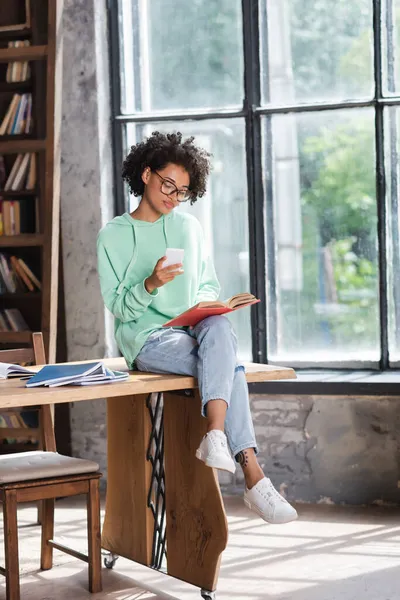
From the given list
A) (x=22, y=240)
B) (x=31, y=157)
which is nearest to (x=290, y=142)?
(x=31, y=157)

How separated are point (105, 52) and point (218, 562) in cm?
319

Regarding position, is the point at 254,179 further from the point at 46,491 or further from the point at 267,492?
the point at 46,491

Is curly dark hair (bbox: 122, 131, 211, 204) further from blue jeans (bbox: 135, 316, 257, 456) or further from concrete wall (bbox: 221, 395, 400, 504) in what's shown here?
concrete wall (bbox: 221, 395, 400, 504)

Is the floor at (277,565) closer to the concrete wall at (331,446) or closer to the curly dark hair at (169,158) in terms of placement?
the concrete wall at (331,446)

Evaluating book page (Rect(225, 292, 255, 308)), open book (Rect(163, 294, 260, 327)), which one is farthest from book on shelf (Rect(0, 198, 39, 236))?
book page (Rect(225, 292, 255, 308))

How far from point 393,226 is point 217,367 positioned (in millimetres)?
2129

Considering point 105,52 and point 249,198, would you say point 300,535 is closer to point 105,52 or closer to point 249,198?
point 249,198

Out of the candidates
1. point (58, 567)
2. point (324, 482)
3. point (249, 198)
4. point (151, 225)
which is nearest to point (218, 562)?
point (58, 567)

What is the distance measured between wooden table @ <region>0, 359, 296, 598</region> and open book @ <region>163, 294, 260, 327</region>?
0.70ft

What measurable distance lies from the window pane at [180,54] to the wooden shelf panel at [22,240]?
3.16 feet

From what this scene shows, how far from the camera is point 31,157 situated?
5508 mm

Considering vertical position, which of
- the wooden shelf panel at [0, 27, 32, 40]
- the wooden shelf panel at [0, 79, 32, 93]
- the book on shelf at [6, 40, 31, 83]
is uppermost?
the wooden shelf panel at [0, 27, 32, 40]

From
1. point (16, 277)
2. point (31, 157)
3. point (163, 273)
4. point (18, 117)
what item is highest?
point (18, 117)

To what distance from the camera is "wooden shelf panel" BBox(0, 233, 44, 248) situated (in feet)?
17.4
